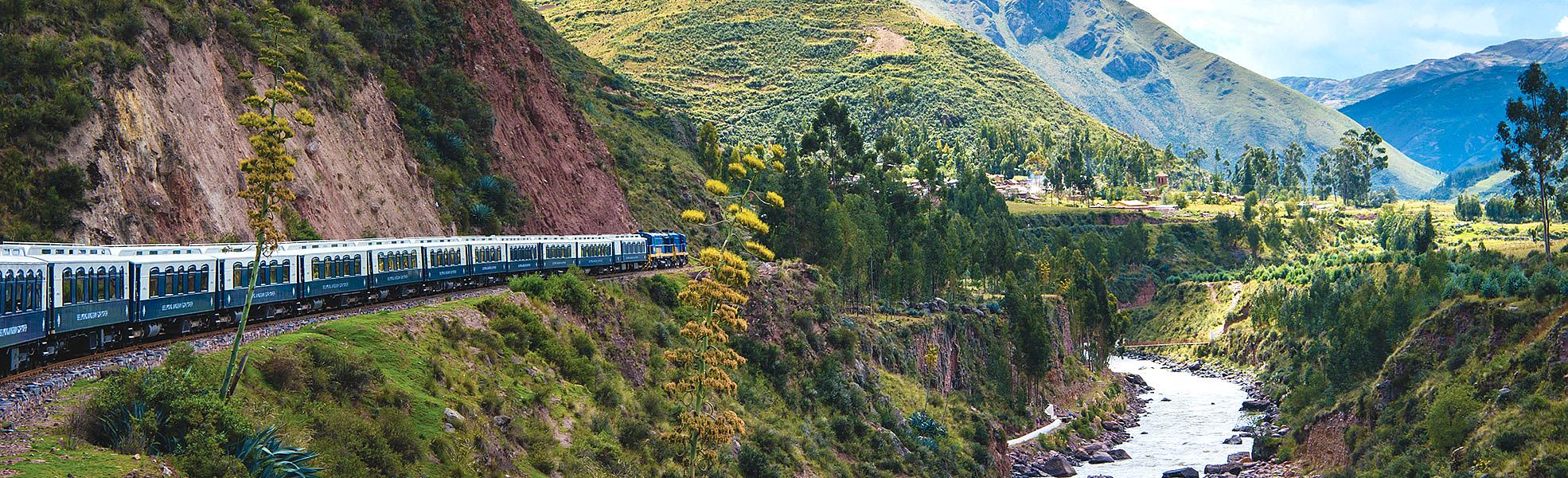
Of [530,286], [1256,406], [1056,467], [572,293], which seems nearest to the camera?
[530,286]

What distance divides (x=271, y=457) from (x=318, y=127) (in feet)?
124

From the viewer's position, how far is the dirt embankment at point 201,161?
3897cm

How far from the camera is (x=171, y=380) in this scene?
66.3 ft

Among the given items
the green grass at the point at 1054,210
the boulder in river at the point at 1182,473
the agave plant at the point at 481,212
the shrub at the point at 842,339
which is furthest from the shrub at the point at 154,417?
the green grass at the point at 1054,210

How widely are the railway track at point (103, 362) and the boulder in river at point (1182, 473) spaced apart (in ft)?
172

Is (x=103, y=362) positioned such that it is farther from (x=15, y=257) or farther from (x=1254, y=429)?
(x=1254, y=429)

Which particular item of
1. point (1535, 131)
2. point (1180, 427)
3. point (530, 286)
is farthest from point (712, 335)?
point (1180, 427)

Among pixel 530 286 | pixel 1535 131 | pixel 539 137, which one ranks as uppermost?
pixel 1535 131

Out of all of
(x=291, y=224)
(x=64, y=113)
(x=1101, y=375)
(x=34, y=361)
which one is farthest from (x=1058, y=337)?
(x=34, y=361)

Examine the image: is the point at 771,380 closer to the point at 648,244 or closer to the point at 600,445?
the point at 648,244

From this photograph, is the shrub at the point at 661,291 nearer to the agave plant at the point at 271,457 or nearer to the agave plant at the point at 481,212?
the agave plant at the point at 481,212

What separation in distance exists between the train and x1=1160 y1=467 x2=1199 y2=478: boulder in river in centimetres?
4471

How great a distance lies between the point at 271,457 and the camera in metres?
20.5

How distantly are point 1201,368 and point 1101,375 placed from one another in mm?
26622
